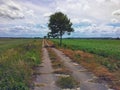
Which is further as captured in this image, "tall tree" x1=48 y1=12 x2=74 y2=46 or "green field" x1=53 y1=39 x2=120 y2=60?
"tall tree" x1=48 y1=12 x2=74 y2=46

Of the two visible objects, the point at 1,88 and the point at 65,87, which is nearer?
the point at 1,88

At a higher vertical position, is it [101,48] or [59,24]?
[59,24]

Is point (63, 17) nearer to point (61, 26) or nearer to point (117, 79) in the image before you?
point (61, 26)

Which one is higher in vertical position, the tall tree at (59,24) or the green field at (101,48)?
the tall tree at (59,24)

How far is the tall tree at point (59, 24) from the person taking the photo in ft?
208

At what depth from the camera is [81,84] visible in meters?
12.2

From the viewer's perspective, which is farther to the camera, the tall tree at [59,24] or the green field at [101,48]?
the tall tree at [59,24]

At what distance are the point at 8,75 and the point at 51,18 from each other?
5338 cm

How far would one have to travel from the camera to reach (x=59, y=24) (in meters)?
63.4

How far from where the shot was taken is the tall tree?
63.4 metres

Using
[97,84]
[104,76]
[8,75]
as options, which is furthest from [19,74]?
[104,76]

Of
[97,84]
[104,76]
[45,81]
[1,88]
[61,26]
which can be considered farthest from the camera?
[61,26]

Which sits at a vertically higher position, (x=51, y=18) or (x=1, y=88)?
(x=51, y=18)

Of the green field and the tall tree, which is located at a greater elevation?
the tall tree
